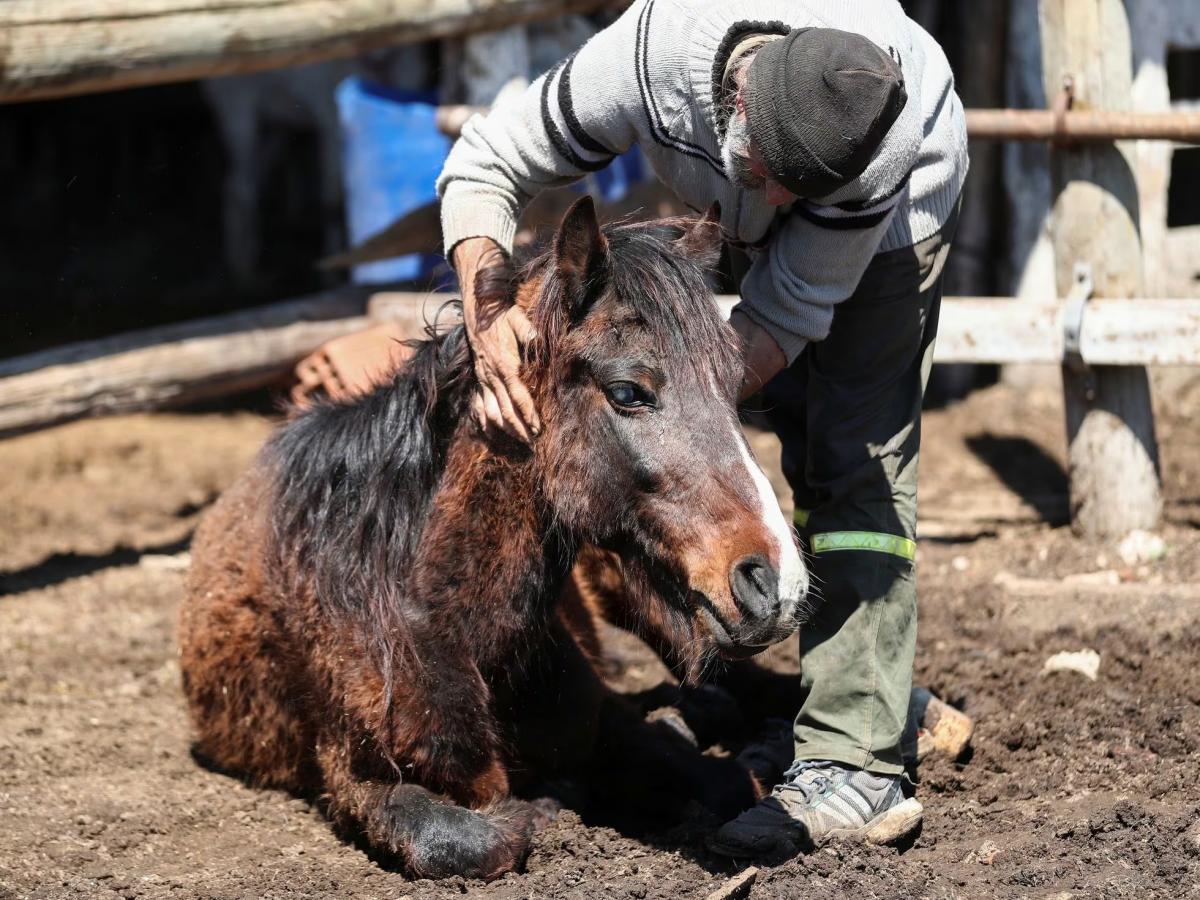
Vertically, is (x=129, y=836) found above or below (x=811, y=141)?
below

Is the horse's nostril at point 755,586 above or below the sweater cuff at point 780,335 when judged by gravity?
below

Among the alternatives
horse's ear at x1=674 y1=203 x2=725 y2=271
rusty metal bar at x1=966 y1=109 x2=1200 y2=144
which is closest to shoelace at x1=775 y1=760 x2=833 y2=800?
horse's ear at x1=674 y1=203 x2=725 y2=271

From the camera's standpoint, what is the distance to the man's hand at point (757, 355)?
3.14m

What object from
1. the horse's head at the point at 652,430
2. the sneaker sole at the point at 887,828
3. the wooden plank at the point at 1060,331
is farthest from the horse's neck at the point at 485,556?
the wooden plank at the point at 1060,331

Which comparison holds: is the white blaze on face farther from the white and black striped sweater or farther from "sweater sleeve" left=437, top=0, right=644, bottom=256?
"sweater sleeve" left=437, top=0, right=644, bottom=256

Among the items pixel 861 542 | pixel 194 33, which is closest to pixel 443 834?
pixel 861 542

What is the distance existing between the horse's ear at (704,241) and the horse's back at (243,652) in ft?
4.36

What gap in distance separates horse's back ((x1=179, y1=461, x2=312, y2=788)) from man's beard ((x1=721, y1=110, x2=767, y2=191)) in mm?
1507

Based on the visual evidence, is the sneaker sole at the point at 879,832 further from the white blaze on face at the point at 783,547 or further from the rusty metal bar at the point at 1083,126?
the rusty metal bar at the point at 1083,126

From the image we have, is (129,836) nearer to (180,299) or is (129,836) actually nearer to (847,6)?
(847,6)

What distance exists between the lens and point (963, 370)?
7.52 m

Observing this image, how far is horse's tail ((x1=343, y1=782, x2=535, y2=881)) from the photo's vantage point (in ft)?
10.00

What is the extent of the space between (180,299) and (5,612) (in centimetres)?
533

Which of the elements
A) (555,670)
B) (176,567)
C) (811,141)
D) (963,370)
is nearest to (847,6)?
(811,141)
